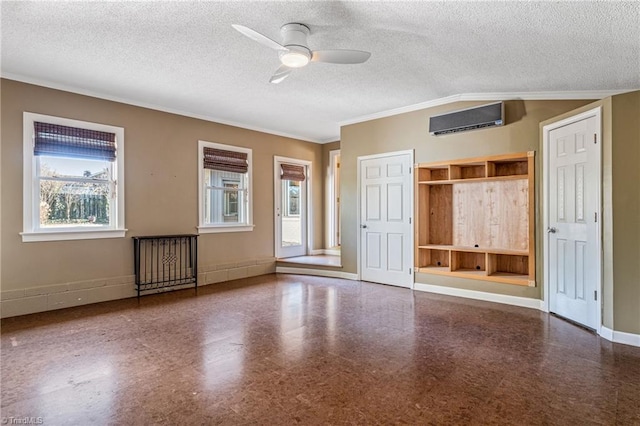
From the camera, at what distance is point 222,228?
6148mm

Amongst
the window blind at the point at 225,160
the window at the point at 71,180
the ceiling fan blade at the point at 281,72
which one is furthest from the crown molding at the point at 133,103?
the ceiling fan blade at the point at 281,72

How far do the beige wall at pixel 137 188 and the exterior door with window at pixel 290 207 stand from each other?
202mm

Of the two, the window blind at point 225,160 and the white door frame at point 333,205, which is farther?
the white door frame at point 333,205

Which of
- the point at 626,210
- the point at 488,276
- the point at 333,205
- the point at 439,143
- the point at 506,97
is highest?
the point at 506,97

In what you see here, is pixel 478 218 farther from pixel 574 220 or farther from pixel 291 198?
pixel 291 198

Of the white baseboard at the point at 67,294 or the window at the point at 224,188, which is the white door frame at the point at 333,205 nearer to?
the window at the point at 224,188

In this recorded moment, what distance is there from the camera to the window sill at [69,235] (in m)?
4.20

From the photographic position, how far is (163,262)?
5379mm

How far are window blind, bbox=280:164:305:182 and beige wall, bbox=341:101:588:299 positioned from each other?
4.42ft

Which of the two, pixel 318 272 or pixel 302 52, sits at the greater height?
pixel 302 52

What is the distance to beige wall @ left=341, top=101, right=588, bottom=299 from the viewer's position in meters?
4.37

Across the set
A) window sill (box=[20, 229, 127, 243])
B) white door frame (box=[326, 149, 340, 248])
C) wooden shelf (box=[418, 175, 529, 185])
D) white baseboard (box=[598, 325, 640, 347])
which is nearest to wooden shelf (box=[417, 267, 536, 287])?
white baseboard (box=[598, 325, 640, 347])

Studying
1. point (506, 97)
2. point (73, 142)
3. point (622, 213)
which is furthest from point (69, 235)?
point (622, 213)

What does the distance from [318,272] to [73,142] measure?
413 cm
